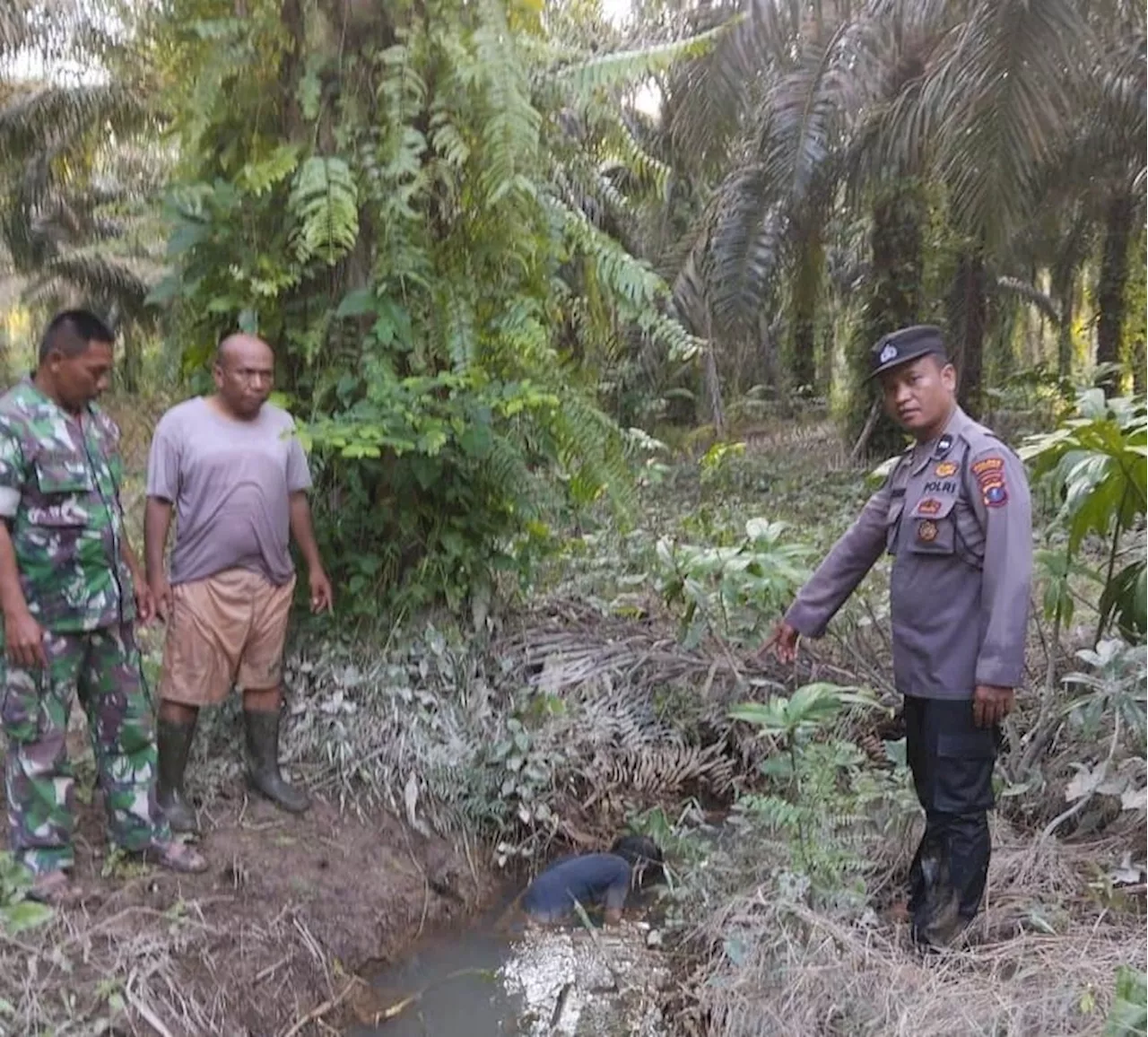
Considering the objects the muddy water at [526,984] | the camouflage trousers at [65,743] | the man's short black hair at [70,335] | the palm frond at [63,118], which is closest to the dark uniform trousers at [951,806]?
the muddy water at [526,984]

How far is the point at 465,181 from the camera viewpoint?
482cm

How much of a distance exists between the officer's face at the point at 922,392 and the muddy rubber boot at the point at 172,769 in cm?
272

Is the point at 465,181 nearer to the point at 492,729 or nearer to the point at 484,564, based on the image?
the point at 484,564

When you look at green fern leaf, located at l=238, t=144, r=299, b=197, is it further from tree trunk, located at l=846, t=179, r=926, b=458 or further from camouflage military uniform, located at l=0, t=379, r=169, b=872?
tree trunk, located at l=846, t=179, r=926, b=458

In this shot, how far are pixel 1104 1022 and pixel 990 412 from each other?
11109 mm

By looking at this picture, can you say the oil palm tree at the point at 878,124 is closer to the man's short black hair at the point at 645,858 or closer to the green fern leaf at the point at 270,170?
the green fern leaf at the point at 270,170

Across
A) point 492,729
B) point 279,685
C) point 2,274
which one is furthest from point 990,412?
point 2,274

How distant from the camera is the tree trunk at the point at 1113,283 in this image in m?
12.8

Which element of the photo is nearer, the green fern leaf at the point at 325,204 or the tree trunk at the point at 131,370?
the green fern leaf at the point at 325,204

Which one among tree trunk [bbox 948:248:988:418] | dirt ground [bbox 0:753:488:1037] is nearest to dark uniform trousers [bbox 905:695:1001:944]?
dirt ground [bbox 0:753:488:1037]

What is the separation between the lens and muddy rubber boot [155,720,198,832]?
157 inches

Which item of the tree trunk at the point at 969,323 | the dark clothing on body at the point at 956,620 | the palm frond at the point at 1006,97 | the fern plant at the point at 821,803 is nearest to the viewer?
the dark clothing on body at the point at 956,620

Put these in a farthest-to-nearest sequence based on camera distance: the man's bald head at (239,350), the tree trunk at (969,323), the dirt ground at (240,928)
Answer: the tree trunk at (969,323) → the man's bald head at (239,350) → the dirt ground at (240,928)

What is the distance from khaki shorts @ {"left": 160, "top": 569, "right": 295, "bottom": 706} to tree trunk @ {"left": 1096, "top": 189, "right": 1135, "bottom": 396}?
11.3 metres
